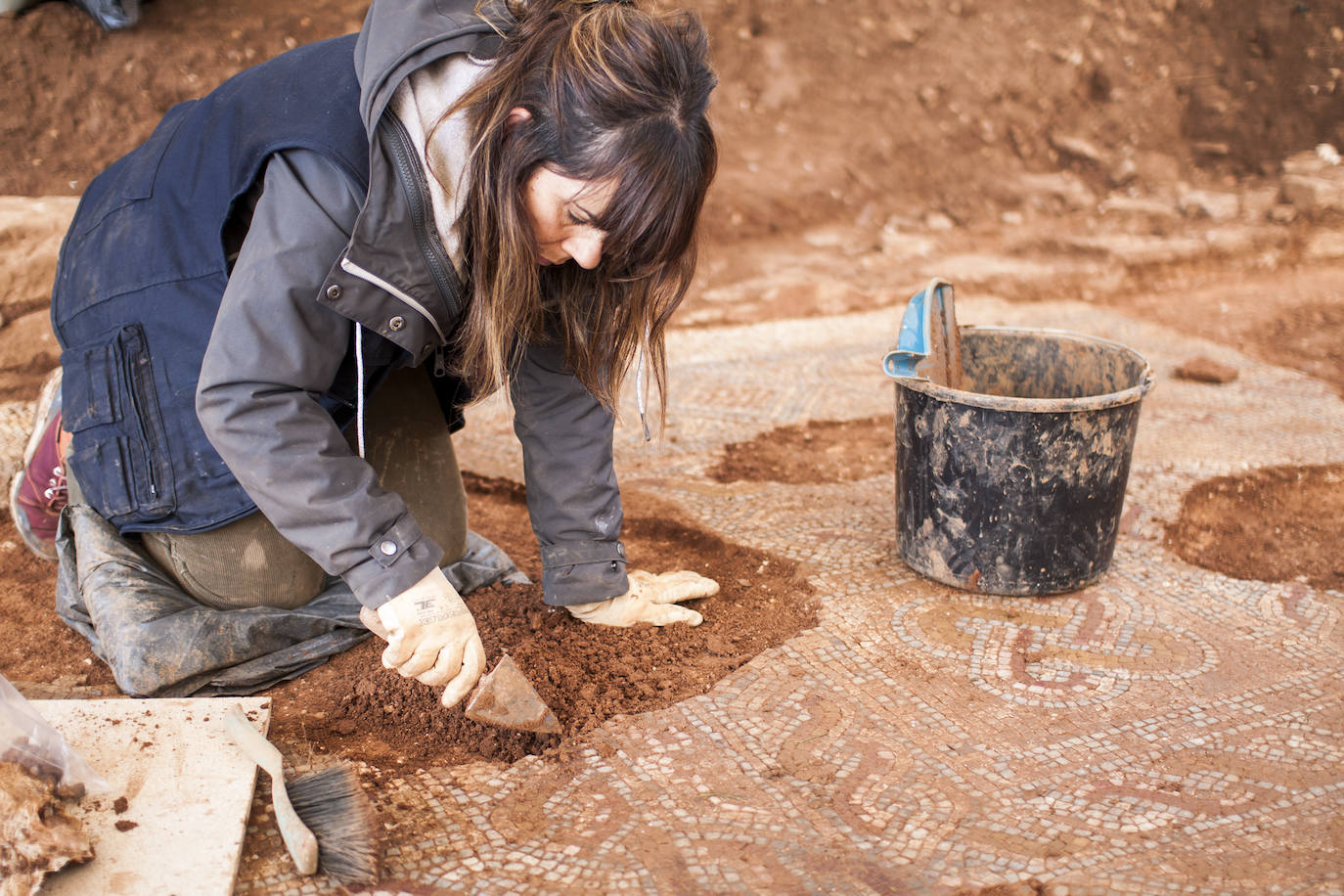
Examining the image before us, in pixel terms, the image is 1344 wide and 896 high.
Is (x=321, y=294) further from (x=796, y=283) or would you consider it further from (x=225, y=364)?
(x=796, y=283)

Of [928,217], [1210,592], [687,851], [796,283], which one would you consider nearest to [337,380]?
[687,851]

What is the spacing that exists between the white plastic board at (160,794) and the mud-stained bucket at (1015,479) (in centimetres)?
160

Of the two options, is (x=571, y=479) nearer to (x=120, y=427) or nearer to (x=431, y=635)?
(x=431, y=635)

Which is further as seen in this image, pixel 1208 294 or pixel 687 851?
pixel 1208 294

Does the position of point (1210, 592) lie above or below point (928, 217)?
below

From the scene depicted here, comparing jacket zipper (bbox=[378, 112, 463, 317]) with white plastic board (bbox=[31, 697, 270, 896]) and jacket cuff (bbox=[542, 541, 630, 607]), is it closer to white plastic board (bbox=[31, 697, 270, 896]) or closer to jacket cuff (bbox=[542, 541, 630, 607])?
jacket cuff (bbox=[542, 541, 630, 607])

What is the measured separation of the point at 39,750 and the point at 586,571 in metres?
1.10

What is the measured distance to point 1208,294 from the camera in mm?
5605

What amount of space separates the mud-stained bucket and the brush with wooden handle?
1.52m

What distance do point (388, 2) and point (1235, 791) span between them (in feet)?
6.69

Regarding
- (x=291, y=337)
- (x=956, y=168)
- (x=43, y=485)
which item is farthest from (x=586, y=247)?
(x=956, y=168)

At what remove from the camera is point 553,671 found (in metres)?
2.32

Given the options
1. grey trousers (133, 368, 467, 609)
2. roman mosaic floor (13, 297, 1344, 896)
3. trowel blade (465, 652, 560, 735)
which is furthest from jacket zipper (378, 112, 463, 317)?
roman mosaic floor (13, 297, 1344, 896)

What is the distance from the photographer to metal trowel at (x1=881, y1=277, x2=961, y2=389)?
2605 mm
